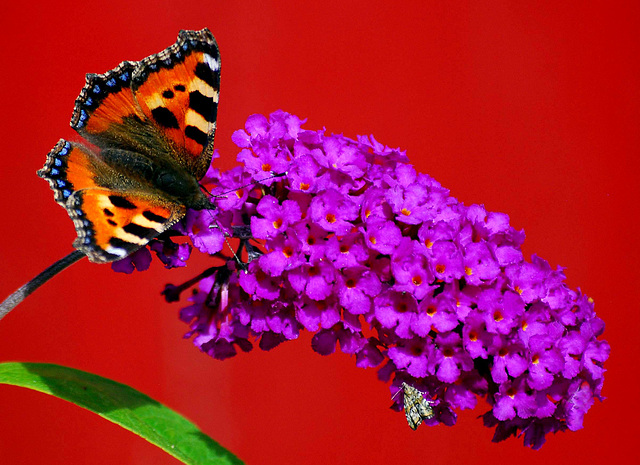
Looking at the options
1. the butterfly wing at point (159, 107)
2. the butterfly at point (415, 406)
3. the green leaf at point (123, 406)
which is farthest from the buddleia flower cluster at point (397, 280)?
the green leaf at point (123, 406)

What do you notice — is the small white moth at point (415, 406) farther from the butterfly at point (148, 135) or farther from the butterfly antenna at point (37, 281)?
the butterfly antenna at point (37, 281)

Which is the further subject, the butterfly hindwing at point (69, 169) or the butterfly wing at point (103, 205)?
the butterfly hindwing at point (69, 169)

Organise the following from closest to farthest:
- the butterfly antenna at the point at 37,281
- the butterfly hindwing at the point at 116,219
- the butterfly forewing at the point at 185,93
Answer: the butterfly hindwing at the point at 116,219, the butterfly antenna at the point at 37,281, the butterfly forewing at the point at 185,93

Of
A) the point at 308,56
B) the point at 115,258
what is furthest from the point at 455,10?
the point at 115,258

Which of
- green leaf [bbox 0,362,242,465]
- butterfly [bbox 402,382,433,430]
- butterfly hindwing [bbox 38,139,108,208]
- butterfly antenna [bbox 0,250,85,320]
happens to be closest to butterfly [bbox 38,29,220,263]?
butterfly hindwing [bbox 38,139,108,208]

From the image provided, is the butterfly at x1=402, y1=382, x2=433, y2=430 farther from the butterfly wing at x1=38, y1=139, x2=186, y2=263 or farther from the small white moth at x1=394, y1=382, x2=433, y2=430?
the butterfly wing at x1=38, y1=139, x2=186, y2=263

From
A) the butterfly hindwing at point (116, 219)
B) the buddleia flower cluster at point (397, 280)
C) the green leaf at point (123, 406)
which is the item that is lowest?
the green leaf at point (123, 406)

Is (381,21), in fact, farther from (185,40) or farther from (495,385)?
(495,385)
